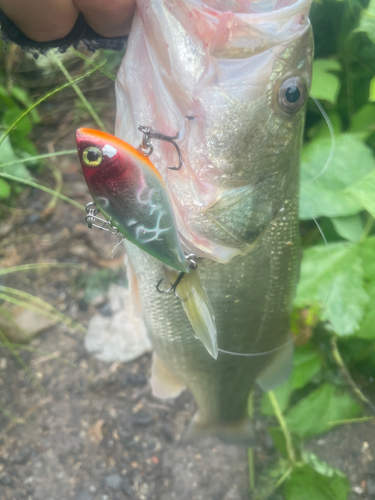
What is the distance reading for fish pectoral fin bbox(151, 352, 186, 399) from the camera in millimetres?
871

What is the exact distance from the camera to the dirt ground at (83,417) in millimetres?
1122

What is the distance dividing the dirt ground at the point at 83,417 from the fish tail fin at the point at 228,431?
0.87 ft

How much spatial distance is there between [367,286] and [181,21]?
2.70 feet

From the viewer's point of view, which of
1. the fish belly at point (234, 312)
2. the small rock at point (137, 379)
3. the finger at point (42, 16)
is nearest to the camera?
the finger at point (42, 16)

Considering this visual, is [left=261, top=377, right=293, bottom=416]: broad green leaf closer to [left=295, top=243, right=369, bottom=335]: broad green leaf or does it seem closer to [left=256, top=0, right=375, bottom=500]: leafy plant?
[left=256, top=0, right=375, bottom=500]: leafy plant

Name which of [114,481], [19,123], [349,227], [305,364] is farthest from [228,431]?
[19,123]

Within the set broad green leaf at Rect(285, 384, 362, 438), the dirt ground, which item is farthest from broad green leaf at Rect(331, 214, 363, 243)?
the dirt ground

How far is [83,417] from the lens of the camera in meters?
1.20

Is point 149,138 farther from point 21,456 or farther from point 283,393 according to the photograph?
point 21,456

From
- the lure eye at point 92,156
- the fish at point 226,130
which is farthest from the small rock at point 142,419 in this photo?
the lure eye at point 92,156

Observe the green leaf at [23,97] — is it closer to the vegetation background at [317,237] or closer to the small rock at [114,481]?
the vegetation background at [317,237]

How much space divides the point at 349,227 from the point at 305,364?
49 centimetres

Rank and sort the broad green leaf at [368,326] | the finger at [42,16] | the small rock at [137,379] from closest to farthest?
the finger at [42,16]
the broad green leaf at [368,326]
the small rock at [137,379]

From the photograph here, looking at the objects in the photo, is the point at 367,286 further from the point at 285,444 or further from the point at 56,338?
the point at 56,338
